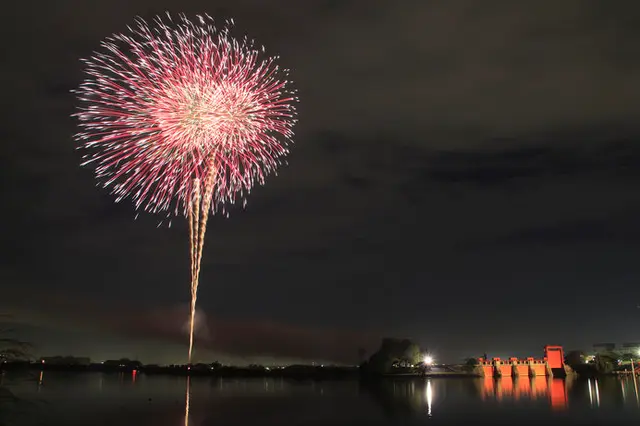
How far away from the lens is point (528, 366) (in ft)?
448

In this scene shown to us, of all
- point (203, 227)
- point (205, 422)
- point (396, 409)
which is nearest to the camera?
point (203, 227)

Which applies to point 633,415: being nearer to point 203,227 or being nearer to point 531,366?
point 203,227

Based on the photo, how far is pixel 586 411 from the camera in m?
56.4

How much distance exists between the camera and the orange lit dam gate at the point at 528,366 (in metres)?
136

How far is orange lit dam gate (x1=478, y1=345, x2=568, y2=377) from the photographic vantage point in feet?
445

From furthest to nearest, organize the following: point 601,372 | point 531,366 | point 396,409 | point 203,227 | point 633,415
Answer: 1. point 601,372
2. point 531,366
3. point 396,409
4. point 633,415
5. point 203,227

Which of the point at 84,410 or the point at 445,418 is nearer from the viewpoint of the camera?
the point at 445,418

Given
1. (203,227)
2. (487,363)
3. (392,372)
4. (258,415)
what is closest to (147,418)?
(258,415)

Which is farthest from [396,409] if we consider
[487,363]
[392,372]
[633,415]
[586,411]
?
[392,372]

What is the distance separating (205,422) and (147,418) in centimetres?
833

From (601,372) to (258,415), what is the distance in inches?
5443

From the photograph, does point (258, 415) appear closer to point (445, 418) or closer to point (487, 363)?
point (445, 418)

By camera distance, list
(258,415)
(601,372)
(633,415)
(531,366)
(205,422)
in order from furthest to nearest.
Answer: (601,372) < (531,366) < (258,415) < (633,415) < (205,422)

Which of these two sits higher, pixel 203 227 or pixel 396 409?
pixel 203 227
